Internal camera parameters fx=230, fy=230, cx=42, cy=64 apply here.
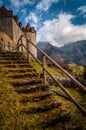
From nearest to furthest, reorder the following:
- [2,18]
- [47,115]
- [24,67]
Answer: [47,115], [24,67], [2,18]

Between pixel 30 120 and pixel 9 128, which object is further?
pixel 30 120

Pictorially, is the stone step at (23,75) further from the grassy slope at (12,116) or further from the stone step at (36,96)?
the stone step at (36,96)

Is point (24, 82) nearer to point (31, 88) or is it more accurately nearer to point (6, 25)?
point (31, 88)

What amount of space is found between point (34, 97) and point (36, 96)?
0.33 ft

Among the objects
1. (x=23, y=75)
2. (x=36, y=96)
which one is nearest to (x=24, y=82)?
(x=23, y=75)

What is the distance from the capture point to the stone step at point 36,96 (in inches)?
331

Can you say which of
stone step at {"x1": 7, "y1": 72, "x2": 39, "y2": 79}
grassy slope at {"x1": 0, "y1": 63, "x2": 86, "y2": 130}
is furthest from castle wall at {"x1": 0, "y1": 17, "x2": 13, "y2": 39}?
grassy slope at {"x1": 0, "y1": 63, "x2": 86, "y2": 130}

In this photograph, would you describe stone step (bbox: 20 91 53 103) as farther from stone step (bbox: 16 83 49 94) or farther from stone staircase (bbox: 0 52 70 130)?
stone step (bbox: 16 83 49 94)

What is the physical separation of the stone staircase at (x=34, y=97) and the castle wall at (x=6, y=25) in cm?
4661

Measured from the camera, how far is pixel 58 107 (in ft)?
27.7

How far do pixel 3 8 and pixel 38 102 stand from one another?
55425 millimetres

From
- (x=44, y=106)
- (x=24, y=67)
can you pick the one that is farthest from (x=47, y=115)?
(x=24, y=67)

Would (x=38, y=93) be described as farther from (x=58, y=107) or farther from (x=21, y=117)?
(x=21, y=117)

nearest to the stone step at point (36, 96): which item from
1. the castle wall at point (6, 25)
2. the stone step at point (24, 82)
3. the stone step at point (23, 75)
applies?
the stone step at point (24, 82)
